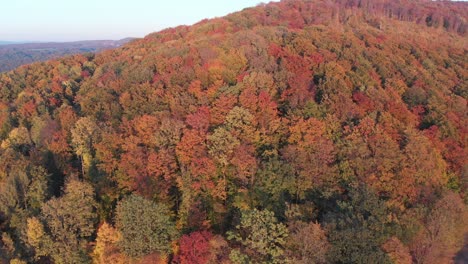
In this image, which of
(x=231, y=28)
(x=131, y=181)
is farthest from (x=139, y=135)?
(x=231, y=28)

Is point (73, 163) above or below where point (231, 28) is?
below

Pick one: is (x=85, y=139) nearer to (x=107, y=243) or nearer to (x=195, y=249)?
(x=107, y=243)

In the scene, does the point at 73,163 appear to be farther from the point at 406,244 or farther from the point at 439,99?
the point at 439,99

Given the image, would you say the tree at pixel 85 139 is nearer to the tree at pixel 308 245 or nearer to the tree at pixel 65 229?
the tree at pixel 65 229

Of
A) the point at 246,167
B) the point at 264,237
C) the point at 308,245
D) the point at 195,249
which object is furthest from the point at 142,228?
the point at 308,245

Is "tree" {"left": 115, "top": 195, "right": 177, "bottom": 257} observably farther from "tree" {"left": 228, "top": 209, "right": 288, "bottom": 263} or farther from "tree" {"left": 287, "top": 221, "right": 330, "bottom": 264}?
"tree" {"left": 287, "top": 221, "right": 330, "bottom": 264}

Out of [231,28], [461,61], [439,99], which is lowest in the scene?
[439,99]
